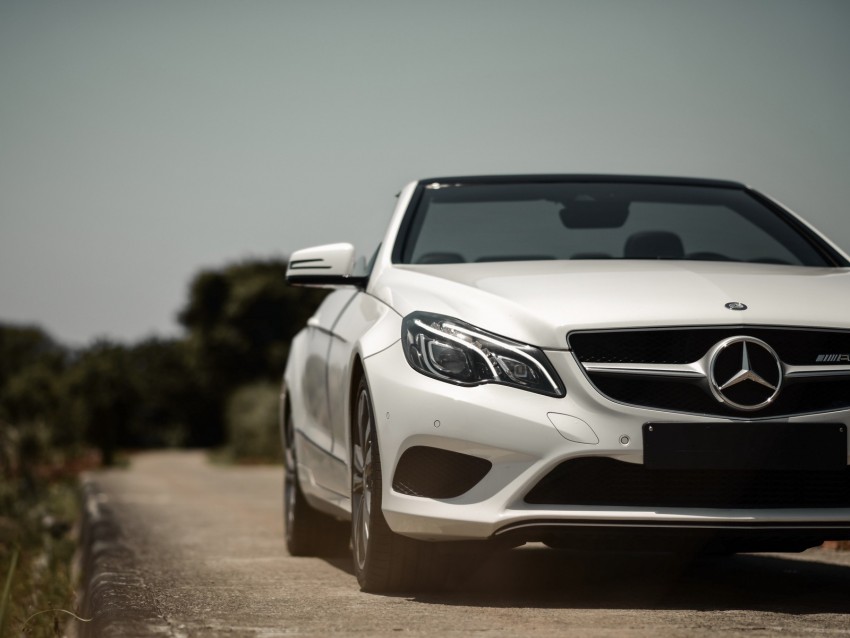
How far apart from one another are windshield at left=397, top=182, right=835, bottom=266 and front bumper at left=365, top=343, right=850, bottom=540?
1.47 metres

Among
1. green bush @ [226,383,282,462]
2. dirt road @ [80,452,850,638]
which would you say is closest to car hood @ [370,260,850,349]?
dirt road @ [80,452,850,638]

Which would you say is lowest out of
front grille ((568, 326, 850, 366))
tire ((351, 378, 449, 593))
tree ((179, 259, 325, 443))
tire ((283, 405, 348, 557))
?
tree ((179, 259, 325, 443))

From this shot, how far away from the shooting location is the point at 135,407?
137 feet

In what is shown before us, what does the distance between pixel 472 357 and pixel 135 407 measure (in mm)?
38240

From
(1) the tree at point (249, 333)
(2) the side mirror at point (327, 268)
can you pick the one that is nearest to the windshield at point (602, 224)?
(2) the side mirror at point (327, 268)

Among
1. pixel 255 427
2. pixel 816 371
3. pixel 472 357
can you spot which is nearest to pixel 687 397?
pixel 816 371

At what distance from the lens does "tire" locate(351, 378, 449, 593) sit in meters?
5.03

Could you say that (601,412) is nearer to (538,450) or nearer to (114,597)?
(538,450)

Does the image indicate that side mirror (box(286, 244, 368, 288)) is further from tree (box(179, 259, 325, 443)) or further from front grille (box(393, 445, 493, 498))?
tree (box(179, 259, 325, 443))

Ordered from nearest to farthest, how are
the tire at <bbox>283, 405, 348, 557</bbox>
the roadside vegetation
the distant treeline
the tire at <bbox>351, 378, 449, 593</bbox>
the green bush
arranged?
the tire at <bbox>351, 378, 449, 593</bbox>, the tire at <bbox>283, 405, 348, 557</bbox>, the roadside vegetation, the green bush, the distant treeline

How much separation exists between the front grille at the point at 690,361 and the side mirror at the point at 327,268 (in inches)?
57.7

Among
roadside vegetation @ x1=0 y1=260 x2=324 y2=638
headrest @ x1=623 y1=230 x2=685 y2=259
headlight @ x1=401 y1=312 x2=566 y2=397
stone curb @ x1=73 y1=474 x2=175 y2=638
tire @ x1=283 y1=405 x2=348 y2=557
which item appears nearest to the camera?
stone curb @ x1=73 y1=474 x2=175 y2=638

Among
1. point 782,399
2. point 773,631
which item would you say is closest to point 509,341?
point 782,399

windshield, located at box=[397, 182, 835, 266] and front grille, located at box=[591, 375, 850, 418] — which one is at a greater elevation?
windshield, located at box=[397, 182, 835, 266]
